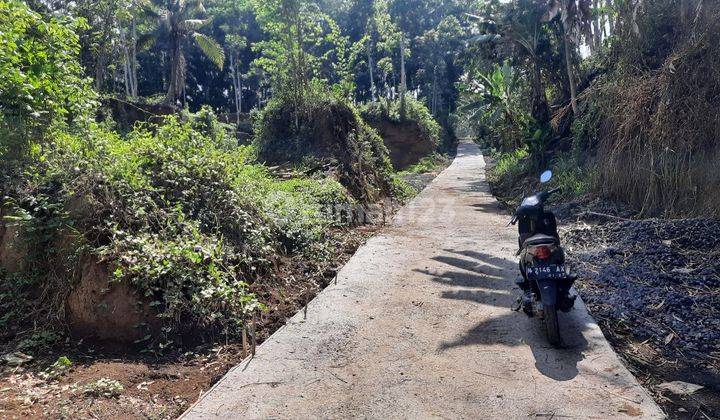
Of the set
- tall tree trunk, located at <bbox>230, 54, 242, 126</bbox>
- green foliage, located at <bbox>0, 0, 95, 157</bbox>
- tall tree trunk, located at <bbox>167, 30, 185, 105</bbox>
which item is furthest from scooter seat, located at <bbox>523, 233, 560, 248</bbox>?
tall tree trunk, located at <bbox>230, 54, 242, 126</bbox>

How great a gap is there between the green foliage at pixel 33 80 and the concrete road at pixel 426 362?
3.71 metres

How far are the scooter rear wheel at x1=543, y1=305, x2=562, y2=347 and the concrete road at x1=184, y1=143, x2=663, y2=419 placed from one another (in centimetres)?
10

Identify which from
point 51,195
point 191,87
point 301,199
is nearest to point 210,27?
point 191,87

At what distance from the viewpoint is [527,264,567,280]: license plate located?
4.50 m

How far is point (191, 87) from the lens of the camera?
48000 millimetres

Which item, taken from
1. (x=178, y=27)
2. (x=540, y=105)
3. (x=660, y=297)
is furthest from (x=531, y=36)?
(x=178, y=27)

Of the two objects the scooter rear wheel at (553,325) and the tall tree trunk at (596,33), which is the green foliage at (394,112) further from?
the scooter rear wheel at (553,325)

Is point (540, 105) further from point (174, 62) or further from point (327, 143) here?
point (174, 62)

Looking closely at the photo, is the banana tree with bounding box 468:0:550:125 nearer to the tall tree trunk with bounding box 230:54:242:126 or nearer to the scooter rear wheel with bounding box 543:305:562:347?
the scooter rear wheel with bounding box 543:305:562:347

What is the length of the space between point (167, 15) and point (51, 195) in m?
28.0

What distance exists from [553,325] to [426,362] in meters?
1.17

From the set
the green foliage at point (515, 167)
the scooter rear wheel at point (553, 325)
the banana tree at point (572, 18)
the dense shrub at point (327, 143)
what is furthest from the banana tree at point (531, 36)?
the scooter rear wheel at point (553, 325)

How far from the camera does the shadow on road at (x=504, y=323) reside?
418cm

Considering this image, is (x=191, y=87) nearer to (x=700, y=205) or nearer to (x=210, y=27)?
(x=210, y=27)
